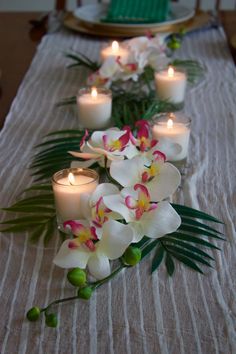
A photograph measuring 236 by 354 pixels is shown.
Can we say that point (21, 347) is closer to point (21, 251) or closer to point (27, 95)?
→ point (21, 251)

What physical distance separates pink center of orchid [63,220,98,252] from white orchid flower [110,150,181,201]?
83 mm

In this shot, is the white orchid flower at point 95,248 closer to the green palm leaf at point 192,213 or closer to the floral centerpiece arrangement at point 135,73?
the green palm leaf at point 192,213

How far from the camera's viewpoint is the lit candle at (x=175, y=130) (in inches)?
36.5

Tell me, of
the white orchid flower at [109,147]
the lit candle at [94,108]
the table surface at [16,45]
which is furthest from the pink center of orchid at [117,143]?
the table surface at [16,45]

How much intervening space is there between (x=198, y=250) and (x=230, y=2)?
2.75m

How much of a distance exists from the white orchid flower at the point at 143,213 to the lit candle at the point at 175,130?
0.28 m

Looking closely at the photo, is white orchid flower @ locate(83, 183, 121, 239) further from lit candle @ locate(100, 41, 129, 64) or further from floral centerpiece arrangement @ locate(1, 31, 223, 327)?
lit candle @ locate(100, 41, 129, 64)

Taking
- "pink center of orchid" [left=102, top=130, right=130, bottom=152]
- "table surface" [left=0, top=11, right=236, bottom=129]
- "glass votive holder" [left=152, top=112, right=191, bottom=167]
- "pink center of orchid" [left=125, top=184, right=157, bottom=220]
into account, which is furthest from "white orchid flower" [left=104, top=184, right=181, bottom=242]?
"table surface" [left=0, top=11, right=236, bottom=129]

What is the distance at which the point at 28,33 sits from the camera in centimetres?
175

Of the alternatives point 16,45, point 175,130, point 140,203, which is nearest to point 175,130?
point 175,130

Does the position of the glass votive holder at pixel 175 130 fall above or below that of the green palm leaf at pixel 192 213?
above

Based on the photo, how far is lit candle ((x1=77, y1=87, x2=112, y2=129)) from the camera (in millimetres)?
1079

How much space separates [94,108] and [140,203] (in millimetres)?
459

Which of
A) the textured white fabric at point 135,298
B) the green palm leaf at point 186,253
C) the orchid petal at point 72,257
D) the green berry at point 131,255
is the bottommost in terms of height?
the textured white fabric at point 135,298
